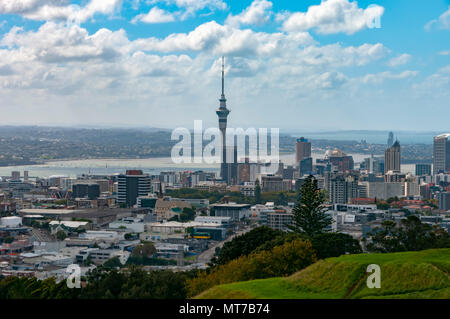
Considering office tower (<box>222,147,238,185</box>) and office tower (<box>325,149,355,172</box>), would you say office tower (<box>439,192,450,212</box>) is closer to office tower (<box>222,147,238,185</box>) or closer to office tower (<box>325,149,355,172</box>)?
office tower (<box>325,149,355,172</box>)

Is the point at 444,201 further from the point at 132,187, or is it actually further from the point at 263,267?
the point at 263,267

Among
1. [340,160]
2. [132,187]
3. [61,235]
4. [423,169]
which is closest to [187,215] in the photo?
[132,187]

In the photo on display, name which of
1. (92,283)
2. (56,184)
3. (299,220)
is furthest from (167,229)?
(56,184)

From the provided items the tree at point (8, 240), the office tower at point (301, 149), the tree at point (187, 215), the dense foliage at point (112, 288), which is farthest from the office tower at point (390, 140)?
the dense foliage at point (112, 288)

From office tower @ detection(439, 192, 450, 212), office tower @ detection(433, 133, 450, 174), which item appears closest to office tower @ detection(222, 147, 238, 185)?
office tower @ detection(433, 133, 450, 174)

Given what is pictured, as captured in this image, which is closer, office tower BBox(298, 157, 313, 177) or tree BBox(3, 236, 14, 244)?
tree BBox(3, 236, 14, 244)

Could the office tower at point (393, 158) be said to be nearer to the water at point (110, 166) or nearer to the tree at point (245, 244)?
the water at point (110, 166)

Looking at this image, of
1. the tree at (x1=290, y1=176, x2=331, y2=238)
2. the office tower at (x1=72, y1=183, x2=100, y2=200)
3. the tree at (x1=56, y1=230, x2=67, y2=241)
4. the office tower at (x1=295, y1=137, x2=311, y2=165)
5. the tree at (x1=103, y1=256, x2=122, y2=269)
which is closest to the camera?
the tree at (x1=290, y1=176, x2=331, y2=238)

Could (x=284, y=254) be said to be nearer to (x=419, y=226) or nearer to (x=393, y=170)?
(x=419, y=226)

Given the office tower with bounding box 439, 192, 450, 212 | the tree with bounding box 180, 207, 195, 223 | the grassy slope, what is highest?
the grassy slope
